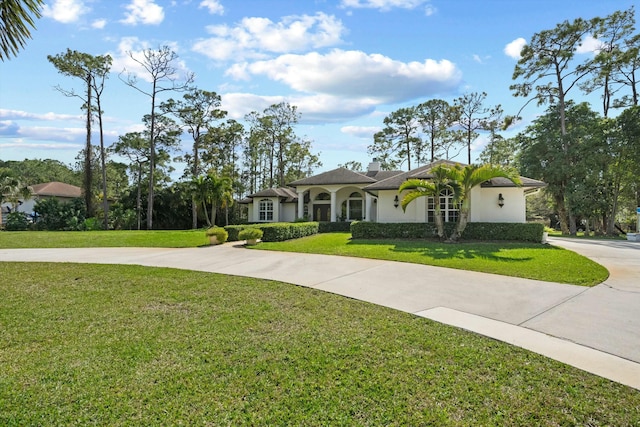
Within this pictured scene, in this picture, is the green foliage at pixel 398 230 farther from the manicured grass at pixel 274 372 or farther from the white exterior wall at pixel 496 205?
the manicured grass at pixel 274 372

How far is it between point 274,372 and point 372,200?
24.2 metres

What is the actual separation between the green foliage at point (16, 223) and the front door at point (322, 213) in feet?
75.4

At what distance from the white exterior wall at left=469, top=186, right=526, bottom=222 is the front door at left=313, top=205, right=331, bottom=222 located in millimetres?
13305

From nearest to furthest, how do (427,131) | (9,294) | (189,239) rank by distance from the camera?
(9,294) < (189,239) < (427,131)

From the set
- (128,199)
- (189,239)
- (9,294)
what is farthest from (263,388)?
(128,199)

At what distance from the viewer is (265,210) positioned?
30.7 meters

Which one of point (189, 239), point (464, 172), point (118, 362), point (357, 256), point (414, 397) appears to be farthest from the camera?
point (189, 239)

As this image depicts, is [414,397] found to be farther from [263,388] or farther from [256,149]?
[256,149]

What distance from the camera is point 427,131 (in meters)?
39.1

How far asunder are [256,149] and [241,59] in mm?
29896

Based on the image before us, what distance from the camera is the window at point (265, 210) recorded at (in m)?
30.5

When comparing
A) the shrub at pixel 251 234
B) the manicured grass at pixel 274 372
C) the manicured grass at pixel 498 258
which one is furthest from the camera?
the shrub at pixel 251 234

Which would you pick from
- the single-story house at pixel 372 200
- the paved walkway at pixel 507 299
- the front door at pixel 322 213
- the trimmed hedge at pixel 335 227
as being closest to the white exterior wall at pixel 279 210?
the single-story house at pixel 372 200

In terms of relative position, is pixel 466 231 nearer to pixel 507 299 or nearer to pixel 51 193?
pixel 507 299
